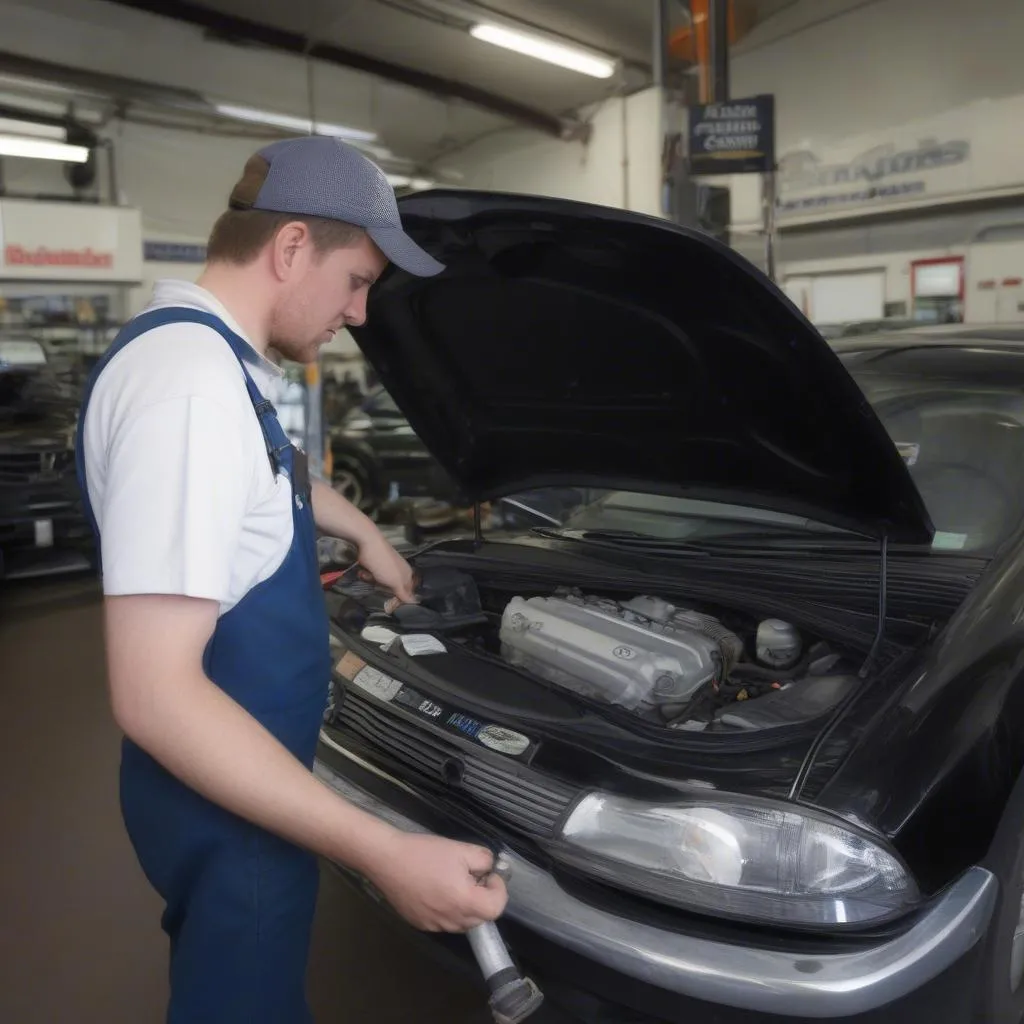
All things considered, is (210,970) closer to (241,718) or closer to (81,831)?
(241,718)

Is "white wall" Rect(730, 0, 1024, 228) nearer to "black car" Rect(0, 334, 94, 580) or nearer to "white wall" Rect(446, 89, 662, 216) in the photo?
"white wall" Rect(446, 89, 662, 216)

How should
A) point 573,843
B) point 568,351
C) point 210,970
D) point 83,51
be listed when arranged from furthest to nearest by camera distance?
point 83,51, point 568,351, point 573,843, point 210,970

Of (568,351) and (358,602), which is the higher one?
(568,351)

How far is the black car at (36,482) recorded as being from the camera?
226 inches

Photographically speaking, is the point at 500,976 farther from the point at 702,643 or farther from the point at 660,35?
the point at 660,35

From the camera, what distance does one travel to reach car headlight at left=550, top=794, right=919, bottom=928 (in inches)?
49.1

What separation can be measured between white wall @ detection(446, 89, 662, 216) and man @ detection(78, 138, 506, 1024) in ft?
21.6

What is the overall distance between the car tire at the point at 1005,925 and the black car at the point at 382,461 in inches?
257

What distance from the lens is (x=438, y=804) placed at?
5.27 feet

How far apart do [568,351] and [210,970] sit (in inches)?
53.1

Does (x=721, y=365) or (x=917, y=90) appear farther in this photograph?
(x=917, y=90)

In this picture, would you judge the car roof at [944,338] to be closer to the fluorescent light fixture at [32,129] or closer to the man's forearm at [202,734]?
the man's forearm at [202,734]

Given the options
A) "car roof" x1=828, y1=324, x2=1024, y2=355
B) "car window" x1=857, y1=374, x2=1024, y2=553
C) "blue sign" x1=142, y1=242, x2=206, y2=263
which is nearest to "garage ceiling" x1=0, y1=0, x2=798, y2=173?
"blue sign" x1=142, y1=242, x2=206, y2=263

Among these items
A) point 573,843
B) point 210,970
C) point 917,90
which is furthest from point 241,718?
point 917,90
